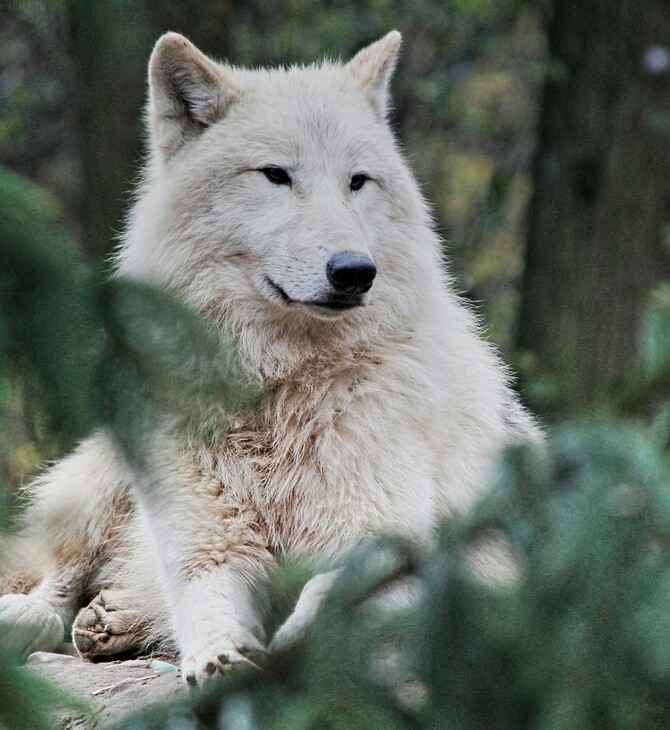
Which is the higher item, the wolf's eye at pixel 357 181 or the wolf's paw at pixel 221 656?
the wolf's eye at pixel 357 181

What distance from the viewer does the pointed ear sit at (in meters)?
4.52

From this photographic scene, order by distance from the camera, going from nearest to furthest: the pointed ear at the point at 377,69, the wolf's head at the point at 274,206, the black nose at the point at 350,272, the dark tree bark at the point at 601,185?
1. the black nose at the point at 350,272
2. the wolf's head at the point at 274,206
3. the pointed ear at the point at 377,69
4. the dark tree bark at the point at 601,185

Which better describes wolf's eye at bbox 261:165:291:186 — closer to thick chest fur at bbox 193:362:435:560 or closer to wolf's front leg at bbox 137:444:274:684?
thick chest fur at bbox 193:362:435:560

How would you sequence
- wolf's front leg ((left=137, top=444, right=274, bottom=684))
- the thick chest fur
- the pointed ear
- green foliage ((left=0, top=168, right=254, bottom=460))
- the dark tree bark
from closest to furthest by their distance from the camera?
1. green foliage ((left=0, top=168, right=254, bottom=460))
2. wolf's front leg ((left=137, top=444, right=274, bottom=684))
3. the thick chest fur
4. the pointed ear
5. the dark tree bark

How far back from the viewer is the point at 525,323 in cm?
899

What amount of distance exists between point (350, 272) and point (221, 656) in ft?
4.56

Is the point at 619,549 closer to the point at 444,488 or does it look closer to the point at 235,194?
the point at 444,488

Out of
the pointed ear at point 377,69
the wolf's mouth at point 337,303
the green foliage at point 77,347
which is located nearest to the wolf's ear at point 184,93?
the pointed ear at point 377,69

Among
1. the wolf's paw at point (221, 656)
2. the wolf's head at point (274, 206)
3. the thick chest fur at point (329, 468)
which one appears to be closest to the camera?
the wolf's paw at point (221, 656)

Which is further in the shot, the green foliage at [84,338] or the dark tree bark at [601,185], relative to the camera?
the dark tree bark at [601,185]

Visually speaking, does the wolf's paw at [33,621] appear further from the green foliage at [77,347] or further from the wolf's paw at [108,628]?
the green foliage at [77,347]

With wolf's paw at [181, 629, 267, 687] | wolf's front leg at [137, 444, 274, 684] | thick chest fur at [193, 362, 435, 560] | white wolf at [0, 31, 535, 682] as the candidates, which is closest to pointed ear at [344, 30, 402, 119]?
white wolf at [0, 31, 535, 682]

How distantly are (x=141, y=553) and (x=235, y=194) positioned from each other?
4.68 feet

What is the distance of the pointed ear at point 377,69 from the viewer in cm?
452
